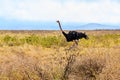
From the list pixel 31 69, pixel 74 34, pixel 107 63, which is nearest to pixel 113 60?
pixel 107 63

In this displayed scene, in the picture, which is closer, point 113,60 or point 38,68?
point 38,68

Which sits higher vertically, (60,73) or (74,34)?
(74,34)

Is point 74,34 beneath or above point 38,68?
above

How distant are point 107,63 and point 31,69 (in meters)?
2.80

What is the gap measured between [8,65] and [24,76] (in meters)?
1.30

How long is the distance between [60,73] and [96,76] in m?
1.62

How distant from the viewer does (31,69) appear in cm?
1405

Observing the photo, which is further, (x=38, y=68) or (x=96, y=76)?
(x=96, y=76)

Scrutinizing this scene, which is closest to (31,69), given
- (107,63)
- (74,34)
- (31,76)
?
(31,76)

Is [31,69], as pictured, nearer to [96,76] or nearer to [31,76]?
[31,76]

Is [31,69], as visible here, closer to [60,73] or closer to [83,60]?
[60,73]

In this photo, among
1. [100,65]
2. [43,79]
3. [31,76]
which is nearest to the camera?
[43,79]

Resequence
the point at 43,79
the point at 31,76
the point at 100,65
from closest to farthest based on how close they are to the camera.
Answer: the point at 43,79 → the point at 31,76 → the point at 100,65

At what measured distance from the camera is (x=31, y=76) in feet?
46.6
